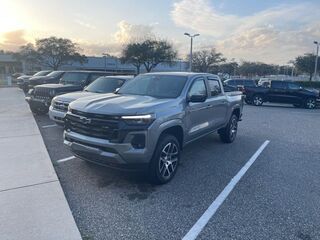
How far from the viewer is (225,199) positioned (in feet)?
13.8

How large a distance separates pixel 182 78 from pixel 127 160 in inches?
87.4

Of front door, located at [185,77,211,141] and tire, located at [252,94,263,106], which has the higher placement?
front door, located at [185,77,211,141]

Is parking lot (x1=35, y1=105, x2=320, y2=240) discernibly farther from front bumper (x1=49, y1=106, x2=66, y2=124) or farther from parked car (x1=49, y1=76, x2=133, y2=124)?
parked car (x1=49, y1=76, x2=133, y2=124)

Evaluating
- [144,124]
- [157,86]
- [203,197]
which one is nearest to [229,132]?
[157,86]

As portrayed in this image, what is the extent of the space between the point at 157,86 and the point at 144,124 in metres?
1.60

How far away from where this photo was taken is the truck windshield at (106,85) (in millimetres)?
8798

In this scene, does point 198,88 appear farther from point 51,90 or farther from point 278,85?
point 278,85

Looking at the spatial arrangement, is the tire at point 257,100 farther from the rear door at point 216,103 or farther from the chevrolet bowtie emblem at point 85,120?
the chevrolet bowtie emblem at point 85,120

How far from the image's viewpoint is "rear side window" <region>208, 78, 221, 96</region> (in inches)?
250

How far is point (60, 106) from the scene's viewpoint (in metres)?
7.84

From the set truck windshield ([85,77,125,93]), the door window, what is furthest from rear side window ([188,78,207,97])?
the door window

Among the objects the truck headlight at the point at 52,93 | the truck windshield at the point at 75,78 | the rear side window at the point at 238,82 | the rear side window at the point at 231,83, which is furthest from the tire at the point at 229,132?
the rear side window at the point at 238,82

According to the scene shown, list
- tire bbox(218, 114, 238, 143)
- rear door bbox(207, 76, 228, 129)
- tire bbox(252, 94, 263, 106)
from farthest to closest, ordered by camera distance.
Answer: tire bbox(252, 94, 263, 106), tire bbox(218, 114, 238, 143), rear door bbox(207, 76, 228, 129)

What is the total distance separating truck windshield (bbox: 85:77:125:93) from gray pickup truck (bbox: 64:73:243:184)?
299 centimetres
